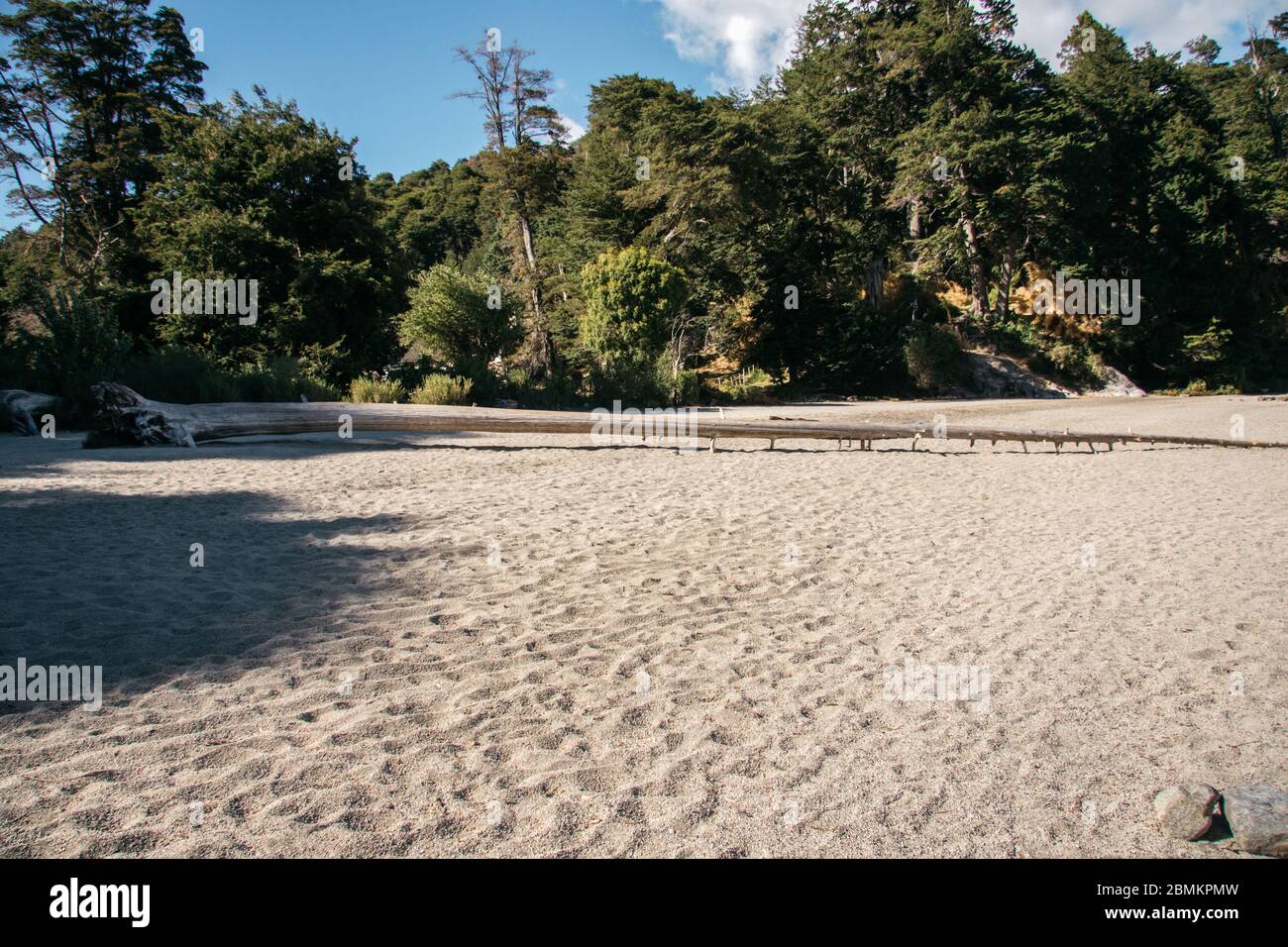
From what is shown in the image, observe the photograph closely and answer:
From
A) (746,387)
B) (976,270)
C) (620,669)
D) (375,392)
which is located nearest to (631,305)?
(746,387)

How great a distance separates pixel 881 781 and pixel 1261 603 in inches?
168

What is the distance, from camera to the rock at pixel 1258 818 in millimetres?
2672

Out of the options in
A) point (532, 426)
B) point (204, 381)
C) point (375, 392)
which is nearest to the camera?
point (532, 426)

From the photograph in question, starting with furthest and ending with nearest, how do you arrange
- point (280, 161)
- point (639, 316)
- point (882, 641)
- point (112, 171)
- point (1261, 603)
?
1. point (112, 171)
2. point (639, 316)
3. point (280, 161)
4. point (1261, 603)
5. point (882, 641)

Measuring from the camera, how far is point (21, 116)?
28453mm

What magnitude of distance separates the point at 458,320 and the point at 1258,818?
2095 centimetres

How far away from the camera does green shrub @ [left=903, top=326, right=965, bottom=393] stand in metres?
30.6

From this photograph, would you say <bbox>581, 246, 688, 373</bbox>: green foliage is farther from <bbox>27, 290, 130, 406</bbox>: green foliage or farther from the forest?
<bbox>27, 290, 130, 406</bbox>: green foliage

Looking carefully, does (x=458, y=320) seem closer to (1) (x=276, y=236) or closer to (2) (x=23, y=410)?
(1) (x=276, y=236)

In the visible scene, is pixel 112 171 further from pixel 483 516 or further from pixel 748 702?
pixel 748 702

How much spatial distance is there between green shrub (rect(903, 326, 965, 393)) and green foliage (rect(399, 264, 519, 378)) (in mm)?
17761

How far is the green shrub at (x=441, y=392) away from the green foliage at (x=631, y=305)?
21.8 feet

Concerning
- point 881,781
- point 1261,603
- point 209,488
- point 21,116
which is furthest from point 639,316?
point 21,116

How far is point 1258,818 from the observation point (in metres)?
2.73
